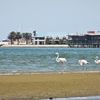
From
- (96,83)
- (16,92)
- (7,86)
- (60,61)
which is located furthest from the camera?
(60,61)

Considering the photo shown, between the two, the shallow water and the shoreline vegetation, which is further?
the shallow water

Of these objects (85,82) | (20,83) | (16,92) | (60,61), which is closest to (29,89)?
(16,92)

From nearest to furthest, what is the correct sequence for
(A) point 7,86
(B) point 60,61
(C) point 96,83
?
(A) point 7,86 < (C) point 96,83 < (B) point 60,61

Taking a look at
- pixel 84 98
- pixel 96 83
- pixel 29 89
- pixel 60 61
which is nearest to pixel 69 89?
pixel 29 89

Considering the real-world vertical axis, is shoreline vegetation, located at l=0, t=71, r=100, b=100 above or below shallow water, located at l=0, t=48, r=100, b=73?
above

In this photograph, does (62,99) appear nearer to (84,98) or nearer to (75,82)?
(84,98)

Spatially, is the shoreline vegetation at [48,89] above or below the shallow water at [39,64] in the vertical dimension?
above

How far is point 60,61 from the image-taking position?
49281mm

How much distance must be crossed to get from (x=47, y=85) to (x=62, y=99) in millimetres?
6738

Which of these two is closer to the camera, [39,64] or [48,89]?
[48,89]

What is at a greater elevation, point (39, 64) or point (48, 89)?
point (48, 89)

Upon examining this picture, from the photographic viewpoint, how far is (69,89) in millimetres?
22188

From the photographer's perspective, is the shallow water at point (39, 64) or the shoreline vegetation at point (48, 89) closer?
the shoreline vegetation at point (48, 89)

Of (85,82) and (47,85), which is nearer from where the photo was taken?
(47,85)
